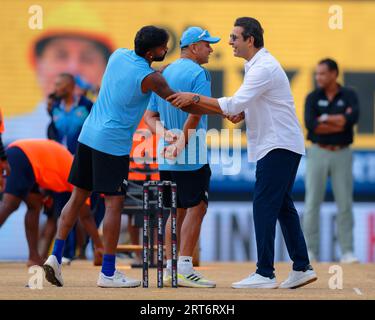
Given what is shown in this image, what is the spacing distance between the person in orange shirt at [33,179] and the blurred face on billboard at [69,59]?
4546 mm

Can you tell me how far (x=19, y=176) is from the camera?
11781mm

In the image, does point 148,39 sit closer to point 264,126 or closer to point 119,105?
point 119,105

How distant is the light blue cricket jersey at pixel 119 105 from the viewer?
869cm

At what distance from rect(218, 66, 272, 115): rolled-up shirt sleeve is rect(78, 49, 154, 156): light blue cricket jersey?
0.64 meters

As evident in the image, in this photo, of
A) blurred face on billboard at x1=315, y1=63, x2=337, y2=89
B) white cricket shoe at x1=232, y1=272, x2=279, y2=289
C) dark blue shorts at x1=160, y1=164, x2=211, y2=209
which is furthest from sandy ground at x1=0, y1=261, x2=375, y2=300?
blurred face on billboard at x1=315, y1=63, x2=337, y2=89

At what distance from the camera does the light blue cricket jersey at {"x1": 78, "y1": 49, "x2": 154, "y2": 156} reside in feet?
28.5

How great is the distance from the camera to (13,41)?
16.6 m

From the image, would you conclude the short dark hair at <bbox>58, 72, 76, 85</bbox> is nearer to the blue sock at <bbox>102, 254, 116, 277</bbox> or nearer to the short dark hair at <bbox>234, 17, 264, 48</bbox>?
the short dark hair at <bbox>234, 17, 264, 48</bbox>

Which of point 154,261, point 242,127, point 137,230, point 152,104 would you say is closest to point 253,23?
point 152,104

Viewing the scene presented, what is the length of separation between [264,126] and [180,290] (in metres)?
1.47

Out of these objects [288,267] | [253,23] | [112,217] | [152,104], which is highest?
[253,23]

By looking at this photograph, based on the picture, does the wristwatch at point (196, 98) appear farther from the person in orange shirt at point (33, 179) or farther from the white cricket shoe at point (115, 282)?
the person in orange shirt at point (33, 179)

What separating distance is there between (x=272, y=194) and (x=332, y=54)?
328 inches
